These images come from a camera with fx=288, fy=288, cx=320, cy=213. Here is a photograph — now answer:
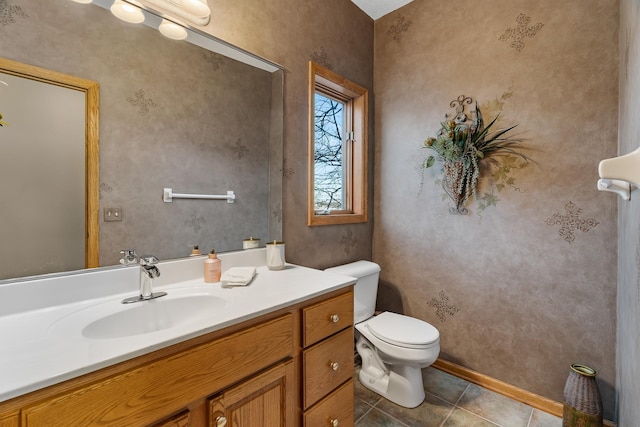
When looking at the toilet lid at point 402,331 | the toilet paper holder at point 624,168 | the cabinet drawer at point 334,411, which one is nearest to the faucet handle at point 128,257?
the cabinet drawer at point 334,411

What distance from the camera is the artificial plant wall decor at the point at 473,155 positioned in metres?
1.70

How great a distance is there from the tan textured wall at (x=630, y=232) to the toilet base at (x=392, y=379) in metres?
0.84

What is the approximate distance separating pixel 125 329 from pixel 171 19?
1210mm

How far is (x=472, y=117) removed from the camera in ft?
5.97

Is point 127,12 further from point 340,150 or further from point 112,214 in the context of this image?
point 340,150

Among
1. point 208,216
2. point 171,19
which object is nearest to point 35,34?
point 171,19

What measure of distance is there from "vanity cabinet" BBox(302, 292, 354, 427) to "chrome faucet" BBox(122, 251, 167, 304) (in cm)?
54

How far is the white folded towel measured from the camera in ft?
3.79

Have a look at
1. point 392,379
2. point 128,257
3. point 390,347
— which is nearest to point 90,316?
point 128,257

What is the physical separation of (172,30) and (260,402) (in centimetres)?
146

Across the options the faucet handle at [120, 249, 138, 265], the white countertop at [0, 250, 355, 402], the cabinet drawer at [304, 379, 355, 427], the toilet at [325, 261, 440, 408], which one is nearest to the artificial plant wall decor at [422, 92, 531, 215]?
the toilet at [325, 261, 440, 408]

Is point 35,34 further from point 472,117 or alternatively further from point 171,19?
point 472,117

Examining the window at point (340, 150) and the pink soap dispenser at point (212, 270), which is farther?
the window at point (340, 150)

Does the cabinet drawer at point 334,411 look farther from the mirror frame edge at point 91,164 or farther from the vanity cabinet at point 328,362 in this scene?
the mirror frame edge at point 91,164
